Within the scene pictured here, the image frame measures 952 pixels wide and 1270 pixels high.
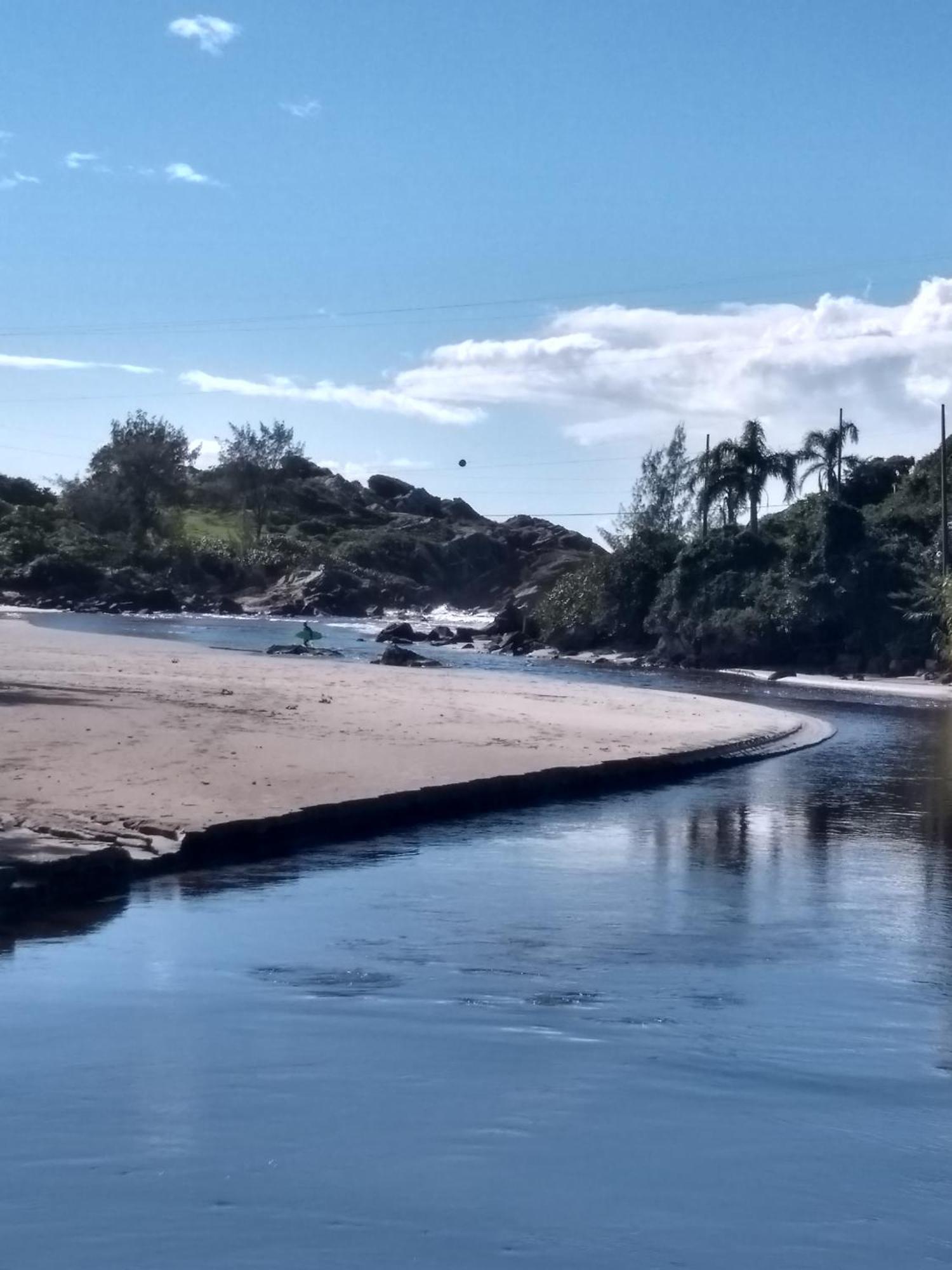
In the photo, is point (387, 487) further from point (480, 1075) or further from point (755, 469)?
point (480, 1075)

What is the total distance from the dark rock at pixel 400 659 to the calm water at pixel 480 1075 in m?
30.4

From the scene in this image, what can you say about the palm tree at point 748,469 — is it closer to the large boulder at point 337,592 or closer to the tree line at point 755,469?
the tree line at point 755,469

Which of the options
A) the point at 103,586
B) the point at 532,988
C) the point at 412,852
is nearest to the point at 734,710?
the point at 412,852

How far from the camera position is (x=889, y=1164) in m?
6.72

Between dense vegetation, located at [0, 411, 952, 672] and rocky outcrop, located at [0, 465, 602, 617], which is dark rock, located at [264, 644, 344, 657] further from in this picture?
rocky outcrop, located at [0, 465, 602, 617]

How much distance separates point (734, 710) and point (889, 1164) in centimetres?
2430

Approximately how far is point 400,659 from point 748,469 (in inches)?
962

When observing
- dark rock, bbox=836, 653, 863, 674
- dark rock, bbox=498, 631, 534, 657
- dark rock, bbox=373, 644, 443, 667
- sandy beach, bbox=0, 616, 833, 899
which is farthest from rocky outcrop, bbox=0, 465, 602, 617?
sandy beach, bbox=0, 616, 833, 899

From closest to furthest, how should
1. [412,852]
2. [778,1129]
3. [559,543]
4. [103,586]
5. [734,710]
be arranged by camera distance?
1. [778,1129]
2. [412,852]
3. [734,710]
4. [103,586]
5. [559,543]

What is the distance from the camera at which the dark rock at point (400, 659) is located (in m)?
43.8

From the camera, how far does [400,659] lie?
145 ft

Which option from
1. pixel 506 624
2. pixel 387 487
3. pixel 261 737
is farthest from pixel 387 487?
pixel 261 737

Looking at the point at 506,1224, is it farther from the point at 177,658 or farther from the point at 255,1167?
the point at 177,658

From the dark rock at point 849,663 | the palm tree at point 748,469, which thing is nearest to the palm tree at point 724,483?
the palm tree at point 748,469
